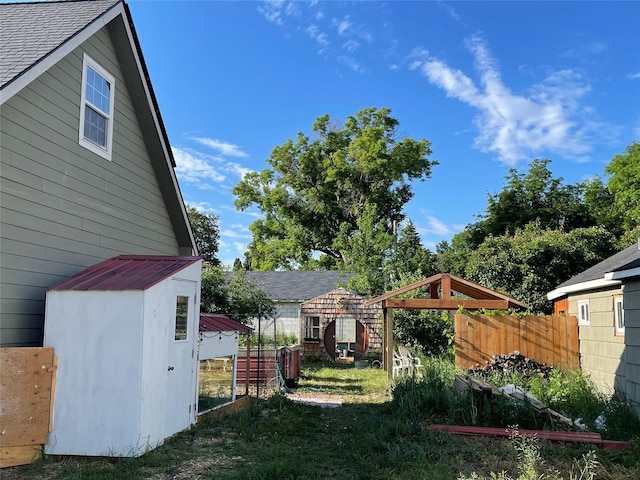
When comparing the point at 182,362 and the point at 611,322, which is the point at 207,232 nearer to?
the point at 611,322

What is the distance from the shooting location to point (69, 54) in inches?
287

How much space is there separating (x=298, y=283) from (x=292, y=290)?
1134mm

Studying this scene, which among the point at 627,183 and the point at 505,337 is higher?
the point at 627,183

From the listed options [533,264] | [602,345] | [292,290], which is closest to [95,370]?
[602,345]

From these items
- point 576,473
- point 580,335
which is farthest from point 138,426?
point 580,335

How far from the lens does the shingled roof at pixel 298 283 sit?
86.4 feet

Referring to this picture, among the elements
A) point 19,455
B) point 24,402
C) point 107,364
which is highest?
point 107,364

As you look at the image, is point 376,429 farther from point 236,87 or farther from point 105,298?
point 236,87

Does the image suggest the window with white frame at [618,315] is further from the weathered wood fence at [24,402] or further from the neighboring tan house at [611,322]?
the weathered wood fence at [24,402]

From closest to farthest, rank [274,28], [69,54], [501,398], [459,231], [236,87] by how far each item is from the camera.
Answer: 1. [69,54]
2. [501,398]
3. [274,28]
4. [236,87]
5. [459,231]

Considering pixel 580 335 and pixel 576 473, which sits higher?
pixel 580 335

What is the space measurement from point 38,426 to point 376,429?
4515mm

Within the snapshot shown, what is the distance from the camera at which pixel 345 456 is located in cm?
673

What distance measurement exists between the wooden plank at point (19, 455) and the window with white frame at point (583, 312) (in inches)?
457
